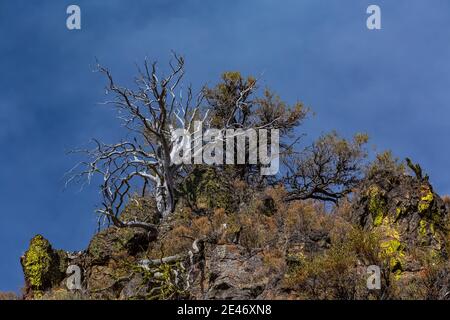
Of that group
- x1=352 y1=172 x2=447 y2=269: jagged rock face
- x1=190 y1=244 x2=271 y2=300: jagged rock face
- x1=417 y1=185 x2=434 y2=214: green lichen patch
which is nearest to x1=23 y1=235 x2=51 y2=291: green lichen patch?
x1=190 y1=244 x2=271 y2=300: jagged rock face

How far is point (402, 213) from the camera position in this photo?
1644 cm

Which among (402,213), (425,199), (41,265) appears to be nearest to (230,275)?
(402,213)

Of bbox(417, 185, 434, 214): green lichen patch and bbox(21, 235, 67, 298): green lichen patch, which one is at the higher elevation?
bbox(417, 185, 434, 214): green lichen patch

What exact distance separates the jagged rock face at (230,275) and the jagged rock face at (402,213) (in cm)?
270

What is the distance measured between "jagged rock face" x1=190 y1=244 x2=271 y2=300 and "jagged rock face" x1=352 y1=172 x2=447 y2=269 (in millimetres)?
2701

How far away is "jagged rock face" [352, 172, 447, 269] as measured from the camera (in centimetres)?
1582

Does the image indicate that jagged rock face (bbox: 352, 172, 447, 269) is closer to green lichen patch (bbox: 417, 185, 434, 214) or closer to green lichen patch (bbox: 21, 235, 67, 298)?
green lichen patch (bbox: 417, 185, 434, 214)

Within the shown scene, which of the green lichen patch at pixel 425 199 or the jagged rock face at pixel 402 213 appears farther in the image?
the green lichen patch at pixel 425 199

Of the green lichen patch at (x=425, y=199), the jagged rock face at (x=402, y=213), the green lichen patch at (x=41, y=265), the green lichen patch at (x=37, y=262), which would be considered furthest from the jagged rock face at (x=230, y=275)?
the green lichen patch at (x=37, y=262)

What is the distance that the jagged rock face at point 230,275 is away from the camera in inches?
592

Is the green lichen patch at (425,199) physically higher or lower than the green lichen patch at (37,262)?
higher

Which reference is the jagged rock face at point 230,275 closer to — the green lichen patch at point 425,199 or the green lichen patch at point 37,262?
the green lichen patch at point 425,199
